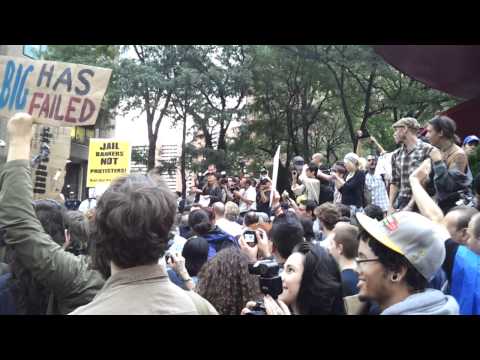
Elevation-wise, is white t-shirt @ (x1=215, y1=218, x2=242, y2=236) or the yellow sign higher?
the yellow sign

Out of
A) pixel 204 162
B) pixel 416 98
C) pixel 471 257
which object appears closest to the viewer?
pixel 471 257

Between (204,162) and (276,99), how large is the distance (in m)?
5.63

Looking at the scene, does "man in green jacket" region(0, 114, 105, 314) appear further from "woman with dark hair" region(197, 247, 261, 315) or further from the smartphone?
the smartphone

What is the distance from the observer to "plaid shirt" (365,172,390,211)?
951 cm

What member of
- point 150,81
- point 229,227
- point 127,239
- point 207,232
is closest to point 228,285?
point 127,239

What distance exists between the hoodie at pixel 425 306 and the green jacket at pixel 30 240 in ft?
4.48

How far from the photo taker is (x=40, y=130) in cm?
589

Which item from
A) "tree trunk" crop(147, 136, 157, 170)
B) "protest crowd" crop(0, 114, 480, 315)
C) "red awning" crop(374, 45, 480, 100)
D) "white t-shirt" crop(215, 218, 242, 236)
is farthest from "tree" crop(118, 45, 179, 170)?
"protest crowd" crop(0, 114, 480, 315)

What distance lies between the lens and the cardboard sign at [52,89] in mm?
A: 4699

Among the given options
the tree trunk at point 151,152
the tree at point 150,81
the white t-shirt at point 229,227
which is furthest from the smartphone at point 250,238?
the tree trunk at point 151,152

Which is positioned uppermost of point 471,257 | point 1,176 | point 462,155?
point 462,155

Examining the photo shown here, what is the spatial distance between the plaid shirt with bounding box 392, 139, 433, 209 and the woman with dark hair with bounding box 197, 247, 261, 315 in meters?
3.51
